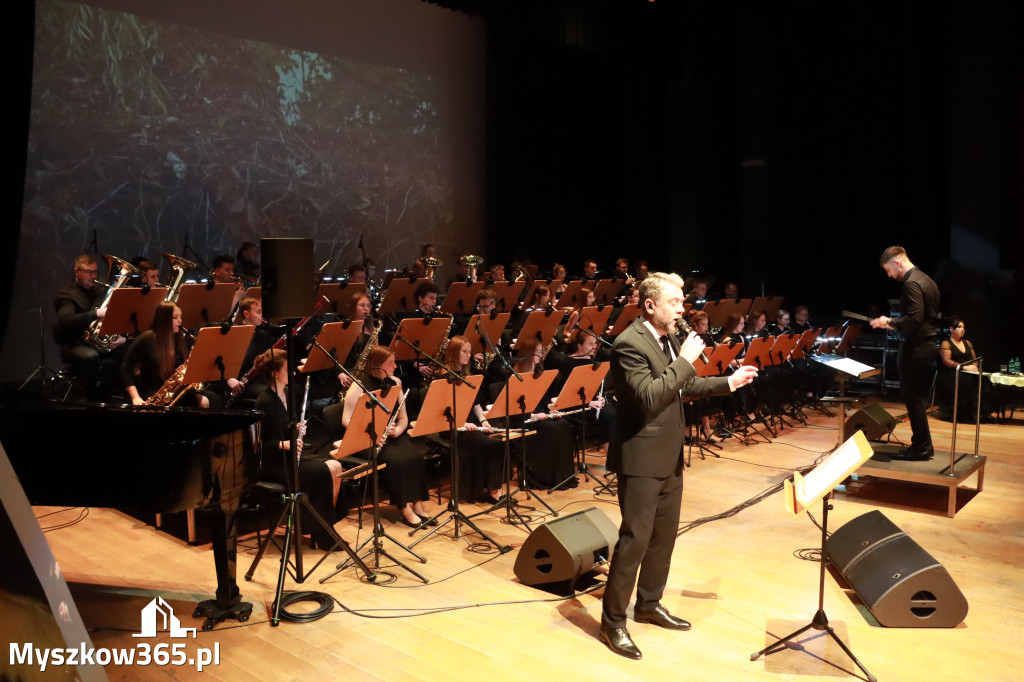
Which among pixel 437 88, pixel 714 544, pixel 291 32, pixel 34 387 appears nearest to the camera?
pixel 714 544

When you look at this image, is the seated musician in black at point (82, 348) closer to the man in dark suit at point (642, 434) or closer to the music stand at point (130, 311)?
the music stand at point (130, 311)

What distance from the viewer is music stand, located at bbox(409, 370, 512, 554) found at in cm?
600

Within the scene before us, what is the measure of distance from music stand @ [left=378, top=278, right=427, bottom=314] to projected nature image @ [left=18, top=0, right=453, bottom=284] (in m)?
2.92

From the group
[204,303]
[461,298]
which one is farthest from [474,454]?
[461,298]

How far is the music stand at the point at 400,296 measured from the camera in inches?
376

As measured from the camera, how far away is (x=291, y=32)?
39.7ft

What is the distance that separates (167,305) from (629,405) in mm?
3781

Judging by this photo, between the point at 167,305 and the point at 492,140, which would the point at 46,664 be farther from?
the point at 492,140

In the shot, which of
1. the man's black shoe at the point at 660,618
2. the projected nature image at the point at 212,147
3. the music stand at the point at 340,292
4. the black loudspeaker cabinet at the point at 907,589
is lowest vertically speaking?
the man's black shoe at the point at 660,618

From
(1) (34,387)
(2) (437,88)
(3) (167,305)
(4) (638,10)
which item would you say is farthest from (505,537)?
(4) (638,10)

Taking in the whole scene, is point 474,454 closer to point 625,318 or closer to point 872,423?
point 872,423

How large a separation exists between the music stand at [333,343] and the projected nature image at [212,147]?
14.7 ft

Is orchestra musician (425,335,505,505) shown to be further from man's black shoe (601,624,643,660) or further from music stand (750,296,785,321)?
music stand (750,296,785,321)

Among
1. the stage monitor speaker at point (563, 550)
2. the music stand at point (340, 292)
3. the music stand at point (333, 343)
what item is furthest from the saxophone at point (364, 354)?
the stage monitor speaker at point (563, 550)
